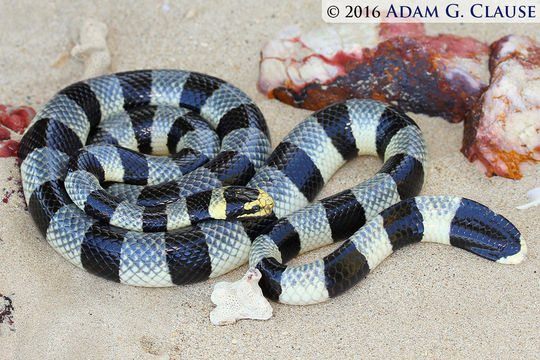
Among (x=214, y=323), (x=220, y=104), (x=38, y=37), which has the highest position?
(x=38, y=37)

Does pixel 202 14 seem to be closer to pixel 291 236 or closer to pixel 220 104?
pixel 220 104

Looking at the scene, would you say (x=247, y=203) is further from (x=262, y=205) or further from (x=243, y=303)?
(x=243, y=303)

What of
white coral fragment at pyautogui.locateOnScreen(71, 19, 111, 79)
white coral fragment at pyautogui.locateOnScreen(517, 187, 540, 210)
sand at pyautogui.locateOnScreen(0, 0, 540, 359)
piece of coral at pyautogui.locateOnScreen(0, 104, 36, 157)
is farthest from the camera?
white coral fragment at pyautogui.locateOnScreen(71, 19, 111, 79)

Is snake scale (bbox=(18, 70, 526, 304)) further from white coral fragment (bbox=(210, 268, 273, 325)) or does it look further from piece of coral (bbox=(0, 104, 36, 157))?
piece of coral (bbox=(0, 104, 36, 157))

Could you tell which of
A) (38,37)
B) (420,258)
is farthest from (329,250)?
(38,37)

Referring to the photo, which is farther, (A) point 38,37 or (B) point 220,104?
(A) point 38,37

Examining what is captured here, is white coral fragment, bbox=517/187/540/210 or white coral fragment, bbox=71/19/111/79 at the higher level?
white coral fragment, bbox=71/19/111/79

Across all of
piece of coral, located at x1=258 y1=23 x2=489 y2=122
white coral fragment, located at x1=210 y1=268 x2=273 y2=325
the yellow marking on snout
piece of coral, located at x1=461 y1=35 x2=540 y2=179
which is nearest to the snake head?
the yellow marking on snout

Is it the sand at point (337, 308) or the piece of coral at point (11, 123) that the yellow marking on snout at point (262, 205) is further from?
the piece of coral at point (11, 123)
